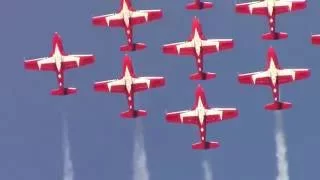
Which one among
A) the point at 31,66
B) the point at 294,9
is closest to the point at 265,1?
the point at 294,9

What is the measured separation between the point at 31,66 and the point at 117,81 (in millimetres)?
5233

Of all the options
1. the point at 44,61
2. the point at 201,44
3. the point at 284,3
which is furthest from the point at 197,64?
the point at 44,61

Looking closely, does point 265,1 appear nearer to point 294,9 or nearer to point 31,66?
point 294,9

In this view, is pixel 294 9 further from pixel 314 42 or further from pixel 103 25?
pixel 103 25

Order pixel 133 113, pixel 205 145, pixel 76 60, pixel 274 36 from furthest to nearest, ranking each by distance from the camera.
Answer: pixel 76 60
pixel 205 145
pixel 133 113
pixel 274 36

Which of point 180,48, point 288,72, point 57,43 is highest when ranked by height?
point 57,43

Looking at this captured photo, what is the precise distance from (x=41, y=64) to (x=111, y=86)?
4347 millimetres

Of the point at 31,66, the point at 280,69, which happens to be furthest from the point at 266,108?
the point at 31,66

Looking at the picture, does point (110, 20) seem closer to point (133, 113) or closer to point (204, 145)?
point (133, 113)

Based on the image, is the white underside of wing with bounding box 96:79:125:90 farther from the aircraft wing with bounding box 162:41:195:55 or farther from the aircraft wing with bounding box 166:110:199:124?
the aircraft wing with bounding box 166:110:199:124

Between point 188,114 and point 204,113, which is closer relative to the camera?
point 204,113

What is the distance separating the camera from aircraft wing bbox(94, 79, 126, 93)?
14550 cm

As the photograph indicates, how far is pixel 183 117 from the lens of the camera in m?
146

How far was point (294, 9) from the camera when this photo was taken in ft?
473
